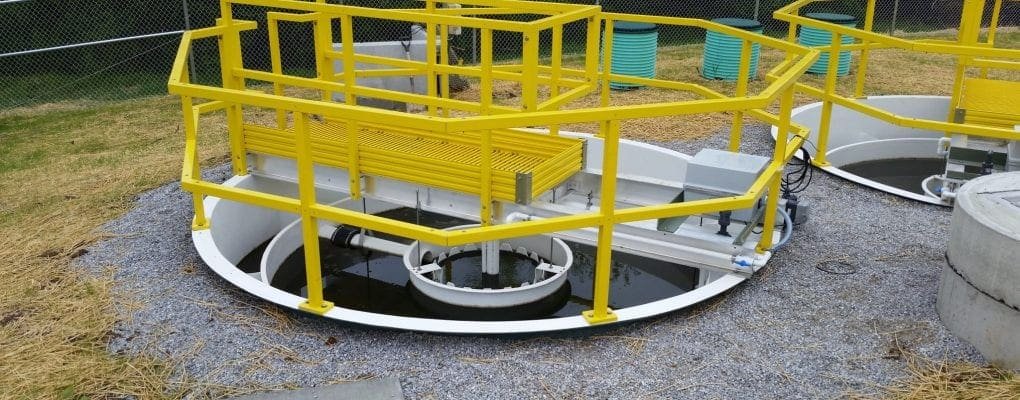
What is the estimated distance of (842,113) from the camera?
32.3 ft

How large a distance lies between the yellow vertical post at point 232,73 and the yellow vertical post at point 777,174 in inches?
153

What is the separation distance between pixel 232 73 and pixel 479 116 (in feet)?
9.38

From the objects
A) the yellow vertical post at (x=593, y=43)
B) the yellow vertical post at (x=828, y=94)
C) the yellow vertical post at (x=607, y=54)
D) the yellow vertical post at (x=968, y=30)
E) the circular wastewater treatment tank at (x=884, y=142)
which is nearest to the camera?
the yellow vertical post at (x=593, y=43)

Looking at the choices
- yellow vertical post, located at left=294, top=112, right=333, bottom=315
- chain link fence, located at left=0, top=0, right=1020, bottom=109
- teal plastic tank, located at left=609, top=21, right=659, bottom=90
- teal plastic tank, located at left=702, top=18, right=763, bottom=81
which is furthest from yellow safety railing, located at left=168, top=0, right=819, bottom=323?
chain link fence, located at left=0, top=0, right=1020, bottom=109

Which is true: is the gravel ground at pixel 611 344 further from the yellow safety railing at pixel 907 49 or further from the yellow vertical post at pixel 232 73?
the yellow safety railing at pixel 907 49

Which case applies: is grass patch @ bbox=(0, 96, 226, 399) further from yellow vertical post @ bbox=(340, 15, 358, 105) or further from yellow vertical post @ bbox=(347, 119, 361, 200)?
yellow vertical post @ bbox=(340, 15, 358, 105)

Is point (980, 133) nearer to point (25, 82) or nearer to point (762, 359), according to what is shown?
point (762, 359)

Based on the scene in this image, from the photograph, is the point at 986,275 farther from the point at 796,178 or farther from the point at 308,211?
the point at 308,211

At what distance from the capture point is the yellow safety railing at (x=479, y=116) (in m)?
4.26

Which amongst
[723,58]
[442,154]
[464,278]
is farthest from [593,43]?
[723,58]

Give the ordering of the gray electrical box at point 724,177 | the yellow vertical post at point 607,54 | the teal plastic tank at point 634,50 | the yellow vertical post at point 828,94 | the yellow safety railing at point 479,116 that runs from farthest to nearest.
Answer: the teal plastic tank at point 634,50 < the yellow vertical post at point 828,94 < the yellow vertical post at point 607,54 < the gray electrical box at point 724,177 < the yellow safety railing at point 479,116

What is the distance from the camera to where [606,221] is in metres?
4.50

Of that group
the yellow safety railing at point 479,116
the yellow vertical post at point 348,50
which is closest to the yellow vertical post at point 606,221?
the yellow safety railing at point 479,116

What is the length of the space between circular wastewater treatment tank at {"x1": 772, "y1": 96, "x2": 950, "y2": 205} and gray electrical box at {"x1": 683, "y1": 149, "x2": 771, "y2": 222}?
367 cm
